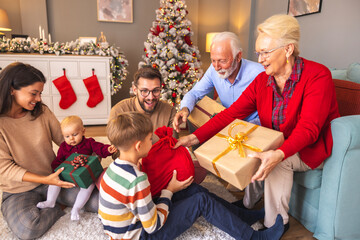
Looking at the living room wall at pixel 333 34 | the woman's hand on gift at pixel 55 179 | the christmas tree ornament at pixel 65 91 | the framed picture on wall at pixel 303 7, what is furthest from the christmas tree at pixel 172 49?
the woman's hand on gift at pixel 55 179

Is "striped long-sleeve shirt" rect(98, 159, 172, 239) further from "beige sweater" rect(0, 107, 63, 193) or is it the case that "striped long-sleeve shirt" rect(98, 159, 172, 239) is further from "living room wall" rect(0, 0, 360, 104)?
"living room wall" rect(0, 0, 360, 104)

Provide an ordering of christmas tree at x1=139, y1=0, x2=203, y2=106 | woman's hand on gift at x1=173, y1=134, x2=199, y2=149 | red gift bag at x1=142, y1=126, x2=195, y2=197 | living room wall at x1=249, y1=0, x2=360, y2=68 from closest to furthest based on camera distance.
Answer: red gift bag at x1=142, y1=126, x2=195, y2=197 < woman's hand on gift at x1=173, y1=134, x2=199, y2=149 < living room wall at x1=249, y1=0, x2=360, y2=68 < christmas tree at x1=139, y1=0, x2=203, y2=106

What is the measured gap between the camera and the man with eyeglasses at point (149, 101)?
5.98 feet

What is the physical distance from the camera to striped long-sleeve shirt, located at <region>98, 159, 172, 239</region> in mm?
1176

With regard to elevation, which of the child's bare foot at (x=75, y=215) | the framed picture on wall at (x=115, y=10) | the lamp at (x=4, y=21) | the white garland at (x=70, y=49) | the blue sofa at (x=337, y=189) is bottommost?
the child's bare foot at (x=75, y=215)

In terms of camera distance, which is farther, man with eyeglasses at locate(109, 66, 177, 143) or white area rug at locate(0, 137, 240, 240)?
man with eyeglasses at locate(109, 66, 177, 143)

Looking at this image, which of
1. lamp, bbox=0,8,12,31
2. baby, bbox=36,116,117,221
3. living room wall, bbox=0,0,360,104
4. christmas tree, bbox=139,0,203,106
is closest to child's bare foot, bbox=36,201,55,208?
baby, bbox=36,116,117,221

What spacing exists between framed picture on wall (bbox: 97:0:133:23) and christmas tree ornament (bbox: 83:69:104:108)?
1.66 meters

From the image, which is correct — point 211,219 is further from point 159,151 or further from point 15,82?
point 15,82

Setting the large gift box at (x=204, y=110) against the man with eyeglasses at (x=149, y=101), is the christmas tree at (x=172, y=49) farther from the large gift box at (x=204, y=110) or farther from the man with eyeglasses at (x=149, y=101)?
the man with eyeglasses at (x=149, y=101)

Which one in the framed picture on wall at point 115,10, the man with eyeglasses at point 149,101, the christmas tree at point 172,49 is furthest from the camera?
the framed picture on wall at point 115,10

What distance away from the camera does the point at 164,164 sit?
147cm

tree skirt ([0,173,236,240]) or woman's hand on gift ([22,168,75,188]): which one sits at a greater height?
woman's hand on gift ([22,168,75,188])

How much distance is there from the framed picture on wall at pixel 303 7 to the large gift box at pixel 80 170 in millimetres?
3081
